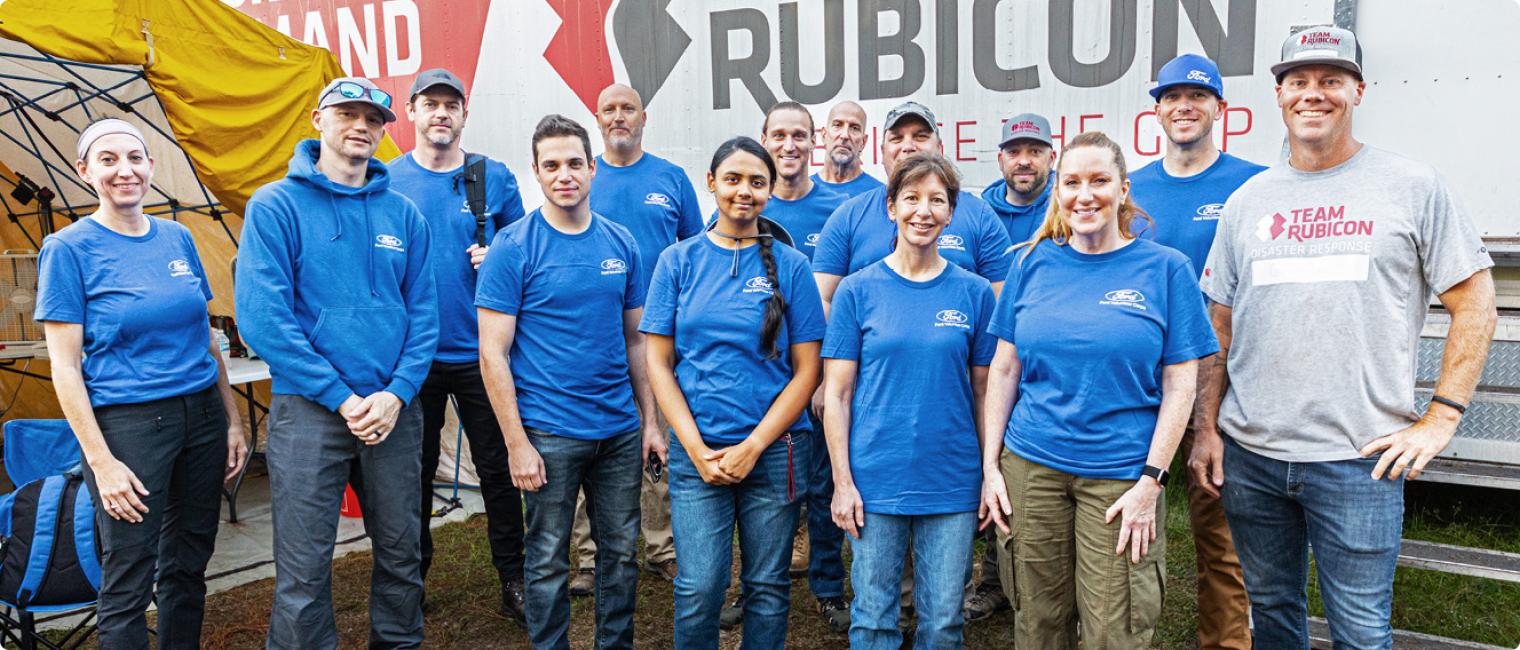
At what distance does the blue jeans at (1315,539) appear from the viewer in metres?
2.29

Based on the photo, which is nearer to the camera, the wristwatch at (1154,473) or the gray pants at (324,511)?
the wristwatch at (1154,473)

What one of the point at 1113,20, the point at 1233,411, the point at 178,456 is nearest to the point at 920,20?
the point at 1113,20

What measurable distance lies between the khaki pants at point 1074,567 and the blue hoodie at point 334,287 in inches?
69.7

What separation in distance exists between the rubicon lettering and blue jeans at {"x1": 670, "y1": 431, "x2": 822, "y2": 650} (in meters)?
0.54

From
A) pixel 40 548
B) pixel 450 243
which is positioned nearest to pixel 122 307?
pixel 40 548

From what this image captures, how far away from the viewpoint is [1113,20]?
409 cm

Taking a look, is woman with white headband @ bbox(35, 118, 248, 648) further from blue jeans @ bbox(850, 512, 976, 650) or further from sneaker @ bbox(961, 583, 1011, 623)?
sneaker @ bbox(961, 583, 1011, 623)

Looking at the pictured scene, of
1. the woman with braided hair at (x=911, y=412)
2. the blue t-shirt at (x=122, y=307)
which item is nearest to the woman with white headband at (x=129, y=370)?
the blue t-shirt at (x=122, y=307)

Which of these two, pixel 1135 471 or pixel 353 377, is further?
pixel 353 377

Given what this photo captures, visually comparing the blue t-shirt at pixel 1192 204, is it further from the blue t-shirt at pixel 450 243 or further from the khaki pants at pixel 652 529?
the blue t-shirt at pixel 450 243

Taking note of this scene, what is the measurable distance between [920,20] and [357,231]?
2804 mm

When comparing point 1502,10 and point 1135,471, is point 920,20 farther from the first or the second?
point 1135,471

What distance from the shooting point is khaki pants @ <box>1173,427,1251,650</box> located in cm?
305

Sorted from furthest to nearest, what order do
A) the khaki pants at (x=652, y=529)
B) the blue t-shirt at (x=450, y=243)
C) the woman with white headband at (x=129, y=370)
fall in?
the khaki pants at (x=652, y=529)
the blue t-shirt at (x=450, y=243)
the woman with white headband at (x=129, y=370)
